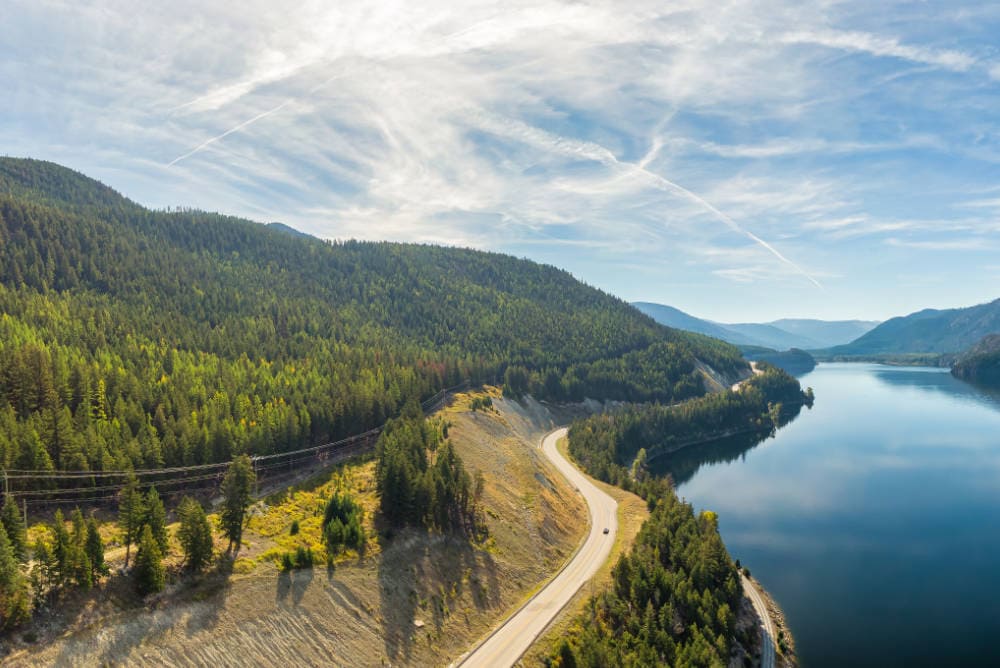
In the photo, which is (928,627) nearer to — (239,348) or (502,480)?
(502,480)

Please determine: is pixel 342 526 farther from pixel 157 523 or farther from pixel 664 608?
pixel 664 608

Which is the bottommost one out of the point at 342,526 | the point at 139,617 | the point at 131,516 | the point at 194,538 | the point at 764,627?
the point at 764,627

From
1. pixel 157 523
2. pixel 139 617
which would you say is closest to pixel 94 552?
pixel 157 523

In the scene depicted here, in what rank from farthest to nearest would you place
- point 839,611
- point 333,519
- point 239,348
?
A: point 239,348 → point 839,611 → point 333,519

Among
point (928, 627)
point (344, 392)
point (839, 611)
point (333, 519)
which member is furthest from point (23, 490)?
point (928, 627)

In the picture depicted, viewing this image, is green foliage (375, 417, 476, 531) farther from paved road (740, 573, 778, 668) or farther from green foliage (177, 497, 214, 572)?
paved road (740, 573, 778, 668)

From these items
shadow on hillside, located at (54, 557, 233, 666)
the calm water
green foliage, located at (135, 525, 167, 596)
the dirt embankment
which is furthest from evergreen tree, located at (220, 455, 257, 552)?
the calm water
